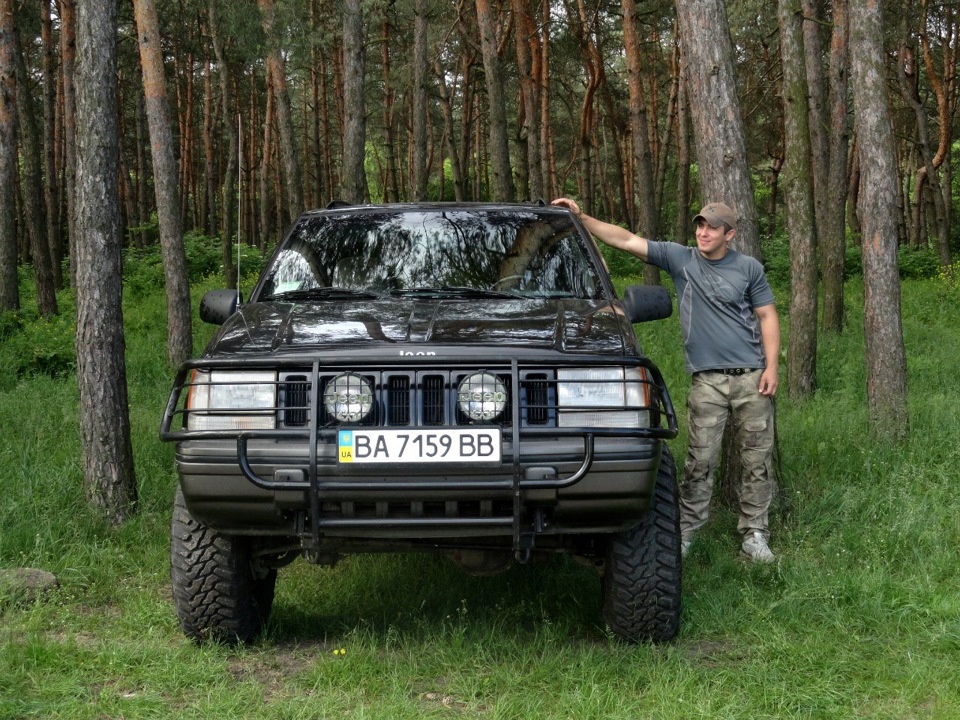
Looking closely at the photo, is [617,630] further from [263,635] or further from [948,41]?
[948,41]

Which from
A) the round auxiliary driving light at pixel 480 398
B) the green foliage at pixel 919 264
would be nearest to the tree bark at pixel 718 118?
the round auxiliary driving light at pixel 480 398

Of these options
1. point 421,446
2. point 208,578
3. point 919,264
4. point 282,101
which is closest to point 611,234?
point 421,446

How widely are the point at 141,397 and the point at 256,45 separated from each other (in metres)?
7.31

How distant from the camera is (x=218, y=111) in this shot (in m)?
30.3

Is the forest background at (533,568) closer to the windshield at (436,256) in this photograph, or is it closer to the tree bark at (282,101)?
the windshield at (436,256)

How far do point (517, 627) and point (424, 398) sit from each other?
141cm

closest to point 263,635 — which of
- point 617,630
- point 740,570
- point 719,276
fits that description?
point 617,630

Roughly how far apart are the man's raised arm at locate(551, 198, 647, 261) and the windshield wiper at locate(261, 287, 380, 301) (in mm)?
1330

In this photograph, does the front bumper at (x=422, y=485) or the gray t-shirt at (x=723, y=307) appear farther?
the gray t-shirt at (x=723, y=307)

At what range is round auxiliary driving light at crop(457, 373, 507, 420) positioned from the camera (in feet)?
12.8

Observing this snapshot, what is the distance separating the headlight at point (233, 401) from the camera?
393 cm

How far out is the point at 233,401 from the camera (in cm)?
398

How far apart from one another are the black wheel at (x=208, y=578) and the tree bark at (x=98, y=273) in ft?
6.49

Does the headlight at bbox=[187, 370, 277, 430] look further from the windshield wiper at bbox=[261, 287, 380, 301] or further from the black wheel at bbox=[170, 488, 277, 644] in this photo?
the windshield wiper at bbox=[261, 287, 380, 301]
